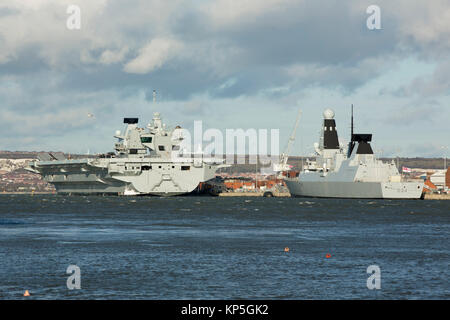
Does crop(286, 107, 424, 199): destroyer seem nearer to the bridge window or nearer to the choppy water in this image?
the bridge window

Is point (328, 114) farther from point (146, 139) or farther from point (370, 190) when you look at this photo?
point (146, 139)

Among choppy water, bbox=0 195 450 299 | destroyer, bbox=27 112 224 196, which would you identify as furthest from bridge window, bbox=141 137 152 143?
choppy water, bbox=0 195 450 299

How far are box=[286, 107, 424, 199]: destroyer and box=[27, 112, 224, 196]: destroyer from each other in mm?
21941

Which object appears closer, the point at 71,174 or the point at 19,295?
the point at 19,295

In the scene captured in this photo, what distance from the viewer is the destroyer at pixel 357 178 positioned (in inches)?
5300

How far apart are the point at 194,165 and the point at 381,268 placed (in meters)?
110

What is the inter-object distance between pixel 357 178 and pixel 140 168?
4538 cm

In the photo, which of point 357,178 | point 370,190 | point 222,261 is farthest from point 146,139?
point 222,261

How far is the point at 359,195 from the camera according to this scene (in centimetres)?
13775

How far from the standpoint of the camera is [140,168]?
482 ft

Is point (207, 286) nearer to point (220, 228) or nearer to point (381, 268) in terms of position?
point (381, 268)

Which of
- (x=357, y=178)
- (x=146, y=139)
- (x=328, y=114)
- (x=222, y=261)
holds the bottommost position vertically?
(x=222, y=261)
